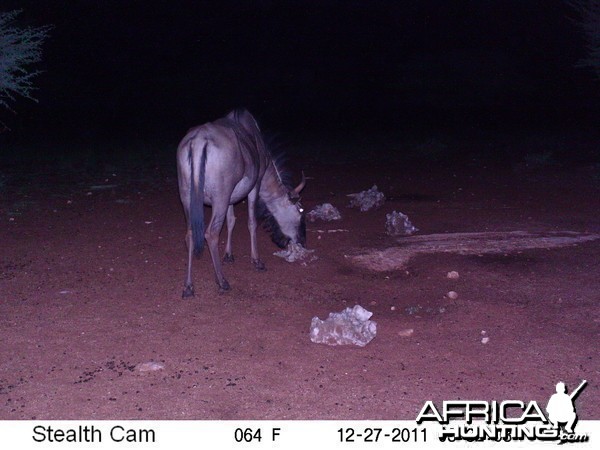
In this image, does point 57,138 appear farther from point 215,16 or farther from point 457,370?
point 215,16

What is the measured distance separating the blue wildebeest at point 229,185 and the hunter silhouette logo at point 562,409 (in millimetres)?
3587

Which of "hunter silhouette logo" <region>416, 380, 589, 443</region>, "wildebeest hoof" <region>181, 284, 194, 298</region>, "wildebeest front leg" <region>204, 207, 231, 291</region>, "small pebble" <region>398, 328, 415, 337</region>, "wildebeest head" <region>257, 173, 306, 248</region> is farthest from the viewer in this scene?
"wildebeest head" <region>257, 173, 306, 248</region>

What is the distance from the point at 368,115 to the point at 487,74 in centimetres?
1328

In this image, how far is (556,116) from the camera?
2339cm

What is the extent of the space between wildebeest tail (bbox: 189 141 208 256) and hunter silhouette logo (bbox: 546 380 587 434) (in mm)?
3620

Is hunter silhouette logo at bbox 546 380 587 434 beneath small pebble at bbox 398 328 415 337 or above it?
above

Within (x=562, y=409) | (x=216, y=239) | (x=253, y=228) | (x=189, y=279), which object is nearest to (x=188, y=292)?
(x=189, y=279)

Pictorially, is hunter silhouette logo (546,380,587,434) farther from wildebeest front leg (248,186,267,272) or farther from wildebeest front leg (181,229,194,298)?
wildebeest front leg (248,186,267,272)

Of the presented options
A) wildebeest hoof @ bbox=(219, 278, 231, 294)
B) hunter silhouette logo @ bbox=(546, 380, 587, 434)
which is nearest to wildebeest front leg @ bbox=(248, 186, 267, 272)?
wildebeest hoof @ bbox=(219, 278, 231, 294)

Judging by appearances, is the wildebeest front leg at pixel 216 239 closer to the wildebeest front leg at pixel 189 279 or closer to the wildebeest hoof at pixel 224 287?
the wildebeest hoof at pixel 224 287

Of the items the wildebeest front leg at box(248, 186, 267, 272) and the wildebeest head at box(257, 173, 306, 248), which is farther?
the wildebeest head at box(257, 173, 306, 248)

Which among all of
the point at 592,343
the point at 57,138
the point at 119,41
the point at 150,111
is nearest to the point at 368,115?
the point at 150,111

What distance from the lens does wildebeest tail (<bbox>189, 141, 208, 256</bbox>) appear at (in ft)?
20.9

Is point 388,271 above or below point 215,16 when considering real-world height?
below
